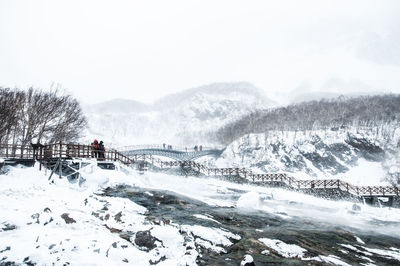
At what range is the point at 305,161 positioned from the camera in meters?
72.5

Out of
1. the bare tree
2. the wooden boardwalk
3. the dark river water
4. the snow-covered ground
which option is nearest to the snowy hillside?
the wooden boardwalk

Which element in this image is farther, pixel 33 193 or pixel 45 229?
pixel 33 193

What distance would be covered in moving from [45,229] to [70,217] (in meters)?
1.09

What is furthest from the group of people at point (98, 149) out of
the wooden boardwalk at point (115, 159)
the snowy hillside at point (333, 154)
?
the snowy hillside at point (333, 154)

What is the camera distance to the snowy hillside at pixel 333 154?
6831 centimetres

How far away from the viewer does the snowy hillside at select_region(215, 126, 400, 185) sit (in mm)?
68312

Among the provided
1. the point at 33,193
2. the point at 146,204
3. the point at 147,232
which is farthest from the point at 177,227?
the point at 33,193

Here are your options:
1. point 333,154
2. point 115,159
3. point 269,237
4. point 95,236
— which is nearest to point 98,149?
point 115,159

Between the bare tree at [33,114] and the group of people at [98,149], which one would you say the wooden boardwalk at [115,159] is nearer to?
the group of people at [98,149]

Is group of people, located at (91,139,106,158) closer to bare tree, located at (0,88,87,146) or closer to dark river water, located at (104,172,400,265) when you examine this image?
dark river water, located at (104,172,400,265)

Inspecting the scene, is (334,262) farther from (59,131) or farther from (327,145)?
(327,145)

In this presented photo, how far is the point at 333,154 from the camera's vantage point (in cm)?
7344

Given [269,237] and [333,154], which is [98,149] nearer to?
[269,237]

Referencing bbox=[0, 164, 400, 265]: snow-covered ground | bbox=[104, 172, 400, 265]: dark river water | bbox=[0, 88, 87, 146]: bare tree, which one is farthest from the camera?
bbox=[0, 88, 87, 146]: bare tree
